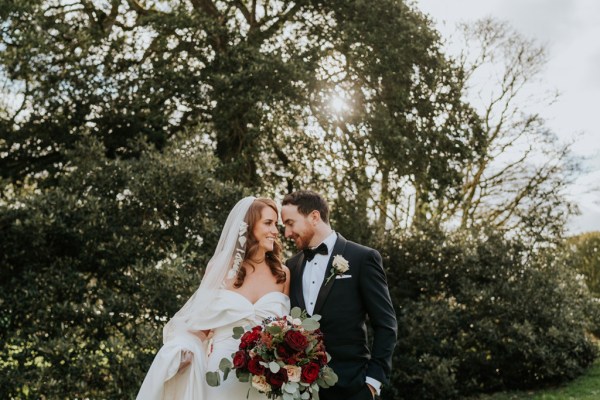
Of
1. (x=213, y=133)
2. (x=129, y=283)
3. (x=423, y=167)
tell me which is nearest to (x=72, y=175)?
(x=129, y=283)

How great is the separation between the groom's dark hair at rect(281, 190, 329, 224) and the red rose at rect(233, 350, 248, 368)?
111cm

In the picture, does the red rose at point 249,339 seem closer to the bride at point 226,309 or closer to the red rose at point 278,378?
the red rose at point 278,378

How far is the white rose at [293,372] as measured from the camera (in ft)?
11.6

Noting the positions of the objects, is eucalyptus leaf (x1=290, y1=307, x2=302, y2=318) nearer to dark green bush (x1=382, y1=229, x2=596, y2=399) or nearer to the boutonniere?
the boutonniere

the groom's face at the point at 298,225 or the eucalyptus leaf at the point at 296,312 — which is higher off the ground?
the groom's face at the point at 298,225

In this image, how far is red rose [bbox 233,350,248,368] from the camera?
3617 mm

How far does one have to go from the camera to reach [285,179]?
37.6 ft

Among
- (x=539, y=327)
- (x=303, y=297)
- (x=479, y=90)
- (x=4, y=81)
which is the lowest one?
(x=539, y=327)

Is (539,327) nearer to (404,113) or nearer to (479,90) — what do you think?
(404,113)

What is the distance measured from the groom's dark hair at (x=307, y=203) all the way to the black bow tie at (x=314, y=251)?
0.70ft

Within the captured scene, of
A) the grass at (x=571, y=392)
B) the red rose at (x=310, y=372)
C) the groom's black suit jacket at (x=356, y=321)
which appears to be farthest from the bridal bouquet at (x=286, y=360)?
the grass at (x=571, y=392)

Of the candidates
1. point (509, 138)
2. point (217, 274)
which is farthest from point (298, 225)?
point (509, 138)

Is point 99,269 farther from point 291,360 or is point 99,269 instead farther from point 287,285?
point 291,360

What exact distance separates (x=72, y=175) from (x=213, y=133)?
11.6ft
